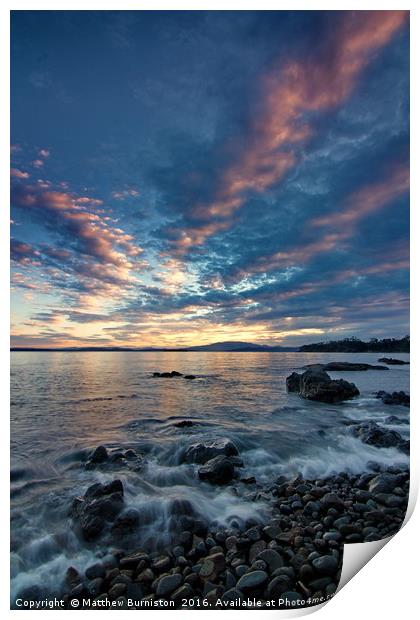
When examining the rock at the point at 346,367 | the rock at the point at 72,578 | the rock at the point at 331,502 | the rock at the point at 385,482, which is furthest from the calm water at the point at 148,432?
the rock at the point at 331,502

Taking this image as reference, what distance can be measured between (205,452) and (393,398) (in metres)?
3.15

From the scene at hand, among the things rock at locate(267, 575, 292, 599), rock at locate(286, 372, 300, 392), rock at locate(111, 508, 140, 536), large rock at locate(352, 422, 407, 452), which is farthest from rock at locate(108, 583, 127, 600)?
rock at locate(286, 372, 300, 392)

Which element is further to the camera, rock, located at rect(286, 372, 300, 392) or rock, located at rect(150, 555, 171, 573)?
rock, located at rect(286, 372, 300, 392)

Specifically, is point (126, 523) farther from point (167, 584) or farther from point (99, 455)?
point (99, 455)

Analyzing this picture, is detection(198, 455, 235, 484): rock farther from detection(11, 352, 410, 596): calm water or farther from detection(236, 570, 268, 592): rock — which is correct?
detection(236, 570, 268, 592): rock

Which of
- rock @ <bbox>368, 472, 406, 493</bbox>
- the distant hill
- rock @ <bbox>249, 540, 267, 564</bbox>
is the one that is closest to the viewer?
rock @ <bbox>249, 540, 267, 564</bbox>

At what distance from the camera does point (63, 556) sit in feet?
8.38

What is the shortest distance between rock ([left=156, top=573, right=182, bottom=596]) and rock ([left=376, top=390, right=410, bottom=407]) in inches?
140

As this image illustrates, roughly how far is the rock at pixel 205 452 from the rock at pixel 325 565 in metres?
1.33

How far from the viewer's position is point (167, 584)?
237 cm

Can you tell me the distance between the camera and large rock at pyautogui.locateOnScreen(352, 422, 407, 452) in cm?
378

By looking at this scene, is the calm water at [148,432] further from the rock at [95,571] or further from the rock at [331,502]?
the rock at [331,502]

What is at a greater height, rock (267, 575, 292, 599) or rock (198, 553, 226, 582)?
rock (198, 553, 226, 582)

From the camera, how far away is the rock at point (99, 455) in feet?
10.9
